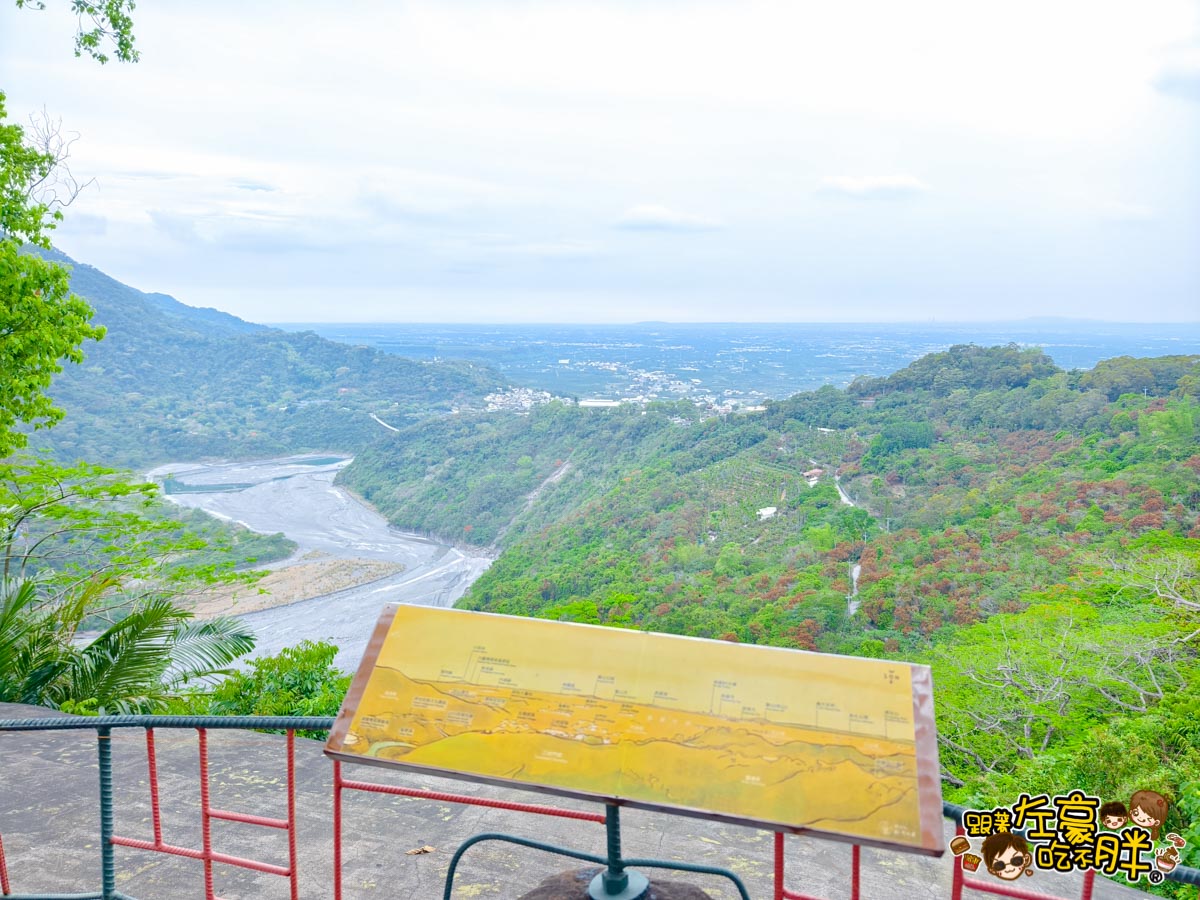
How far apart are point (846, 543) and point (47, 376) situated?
24.0 m

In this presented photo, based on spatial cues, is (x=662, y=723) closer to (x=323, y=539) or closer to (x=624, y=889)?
(x=624, y=889)

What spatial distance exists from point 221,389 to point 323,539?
1668 inches

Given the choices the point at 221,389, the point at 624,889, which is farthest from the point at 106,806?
the point at 221,389

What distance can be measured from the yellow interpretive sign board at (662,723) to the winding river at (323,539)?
2245cm

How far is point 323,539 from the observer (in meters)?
49.0

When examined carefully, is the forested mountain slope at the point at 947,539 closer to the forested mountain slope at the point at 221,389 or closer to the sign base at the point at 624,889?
the sign base at the point at 624,889

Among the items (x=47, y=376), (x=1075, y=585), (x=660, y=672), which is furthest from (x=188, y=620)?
(x=1075, y=585)

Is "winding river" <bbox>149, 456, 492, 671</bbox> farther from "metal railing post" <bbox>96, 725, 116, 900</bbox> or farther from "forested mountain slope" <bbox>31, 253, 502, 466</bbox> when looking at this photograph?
"metal railing post" <bbox>96, 725, 116, 900</bbox>

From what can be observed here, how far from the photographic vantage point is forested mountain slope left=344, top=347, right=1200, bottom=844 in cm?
1098

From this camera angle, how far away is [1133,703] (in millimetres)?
10602

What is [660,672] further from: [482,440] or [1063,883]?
[482,440]

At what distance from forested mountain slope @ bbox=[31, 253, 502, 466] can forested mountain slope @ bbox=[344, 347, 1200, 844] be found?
2353 centimetres

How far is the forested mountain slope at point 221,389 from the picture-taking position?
213 feet

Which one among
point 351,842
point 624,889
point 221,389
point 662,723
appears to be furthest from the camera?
point 221,389
